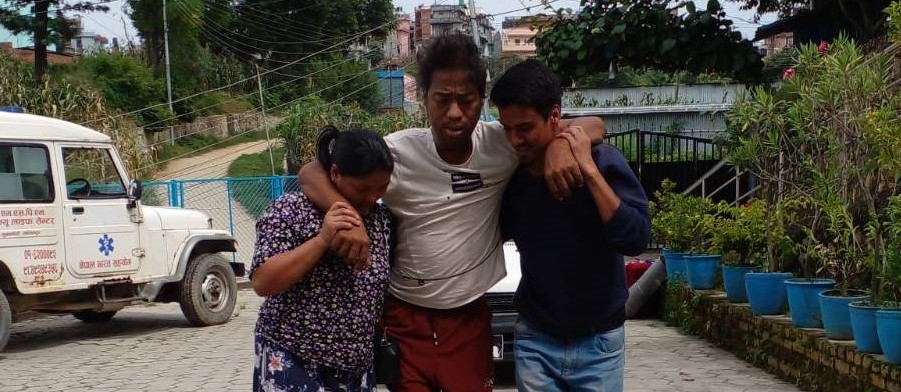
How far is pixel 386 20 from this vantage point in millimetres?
58250

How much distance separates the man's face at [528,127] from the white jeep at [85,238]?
25.7 ft

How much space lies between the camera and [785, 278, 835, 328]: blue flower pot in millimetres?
6547

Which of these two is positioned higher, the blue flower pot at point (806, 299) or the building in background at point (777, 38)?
the building in background at point (777, 38)

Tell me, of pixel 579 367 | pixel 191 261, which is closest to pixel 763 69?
pixel 191 261

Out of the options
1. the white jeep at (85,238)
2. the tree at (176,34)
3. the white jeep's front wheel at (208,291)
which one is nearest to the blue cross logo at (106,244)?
the white jeep at (85,238)

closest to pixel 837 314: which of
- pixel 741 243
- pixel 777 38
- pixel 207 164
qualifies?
pixel 741 243

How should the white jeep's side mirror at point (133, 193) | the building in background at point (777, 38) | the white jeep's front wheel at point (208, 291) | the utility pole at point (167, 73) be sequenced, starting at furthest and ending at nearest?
1. the utility pole at point (167, 73)
2. the building in background at point (777, 38)
3. the white jeep's front wheel at point (208, 291)
4. the white jeep's side mirror at point (133, 193)

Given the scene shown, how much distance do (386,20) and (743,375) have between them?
52628 millimetres

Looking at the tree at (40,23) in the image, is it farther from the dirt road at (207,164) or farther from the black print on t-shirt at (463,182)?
the black print on t-shirt at (463,182)

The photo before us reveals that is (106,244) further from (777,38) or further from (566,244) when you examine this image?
(777,38)

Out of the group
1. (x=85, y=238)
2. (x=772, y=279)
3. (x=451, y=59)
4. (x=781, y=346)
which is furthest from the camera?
(x=85, y=238)

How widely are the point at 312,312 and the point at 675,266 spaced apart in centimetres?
Answer: 716

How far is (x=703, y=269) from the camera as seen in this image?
8867mm

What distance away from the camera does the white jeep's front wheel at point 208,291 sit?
11.1m
